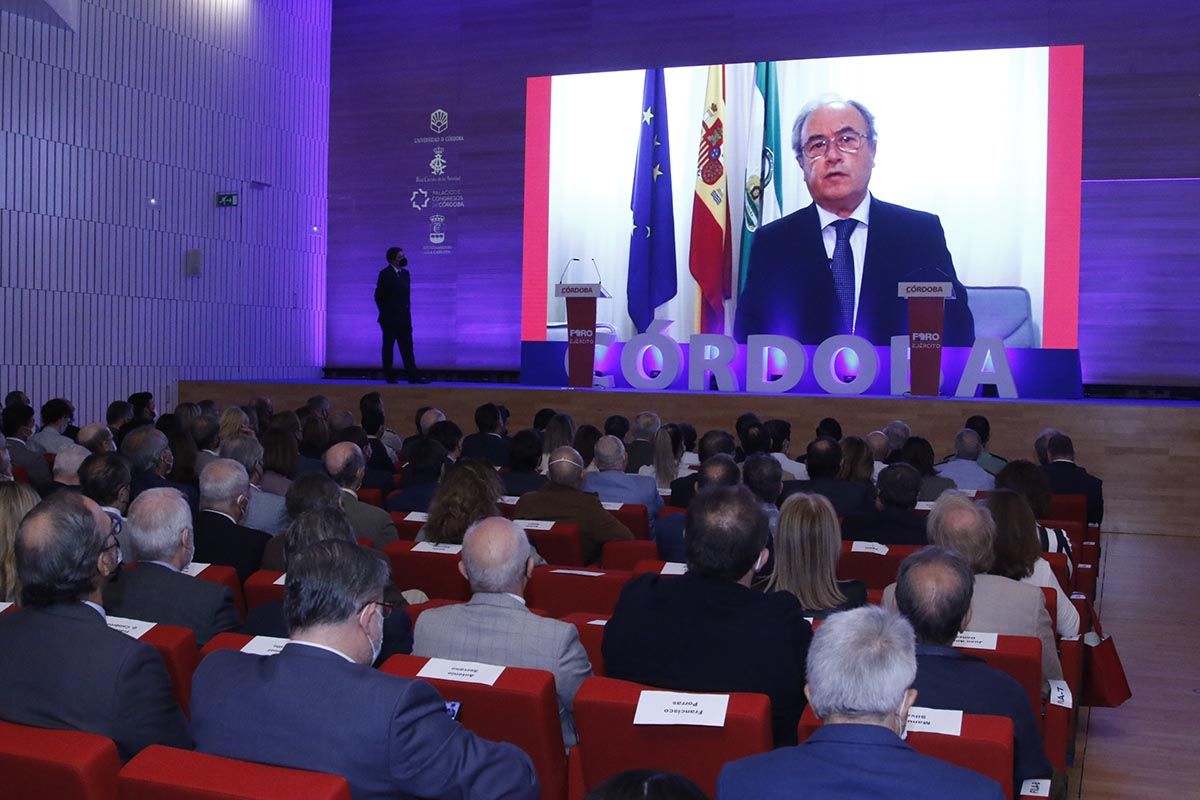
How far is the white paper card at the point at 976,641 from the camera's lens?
2898 millimetres

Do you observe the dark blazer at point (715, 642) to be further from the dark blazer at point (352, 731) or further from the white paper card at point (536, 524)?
the white paper card at point (536, 524)

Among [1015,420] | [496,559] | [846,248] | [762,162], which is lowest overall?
[496,559]

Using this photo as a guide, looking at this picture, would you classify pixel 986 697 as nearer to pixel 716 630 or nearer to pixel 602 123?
pixel 716 630

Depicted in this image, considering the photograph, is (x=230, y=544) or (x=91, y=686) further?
(x=230, y=544)

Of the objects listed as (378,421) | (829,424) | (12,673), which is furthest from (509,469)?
(12,673)

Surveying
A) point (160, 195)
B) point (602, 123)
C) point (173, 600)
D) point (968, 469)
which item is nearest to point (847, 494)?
point (968, 469)

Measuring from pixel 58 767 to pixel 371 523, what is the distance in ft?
9.01

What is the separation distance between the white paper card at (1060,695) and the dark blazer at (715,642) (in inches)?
37.5

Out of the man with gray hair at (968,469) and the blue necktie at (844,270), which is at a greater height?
the blue necktie at (844,270)

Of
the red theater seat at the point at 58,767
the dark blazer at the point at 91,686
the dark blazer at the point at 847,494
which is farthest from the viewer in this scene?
the dark blazer at the point at 847,494

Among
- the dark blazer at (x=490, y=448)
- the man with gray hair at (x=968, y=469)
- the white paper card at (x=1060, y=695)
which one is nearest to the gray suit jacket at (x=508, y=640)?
the white paper card at (x=1060, y=695)

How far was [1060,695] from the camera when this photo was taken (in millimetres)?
3338

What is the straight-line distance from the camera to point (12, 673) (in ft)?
7.89

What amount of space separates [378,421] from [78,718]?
554 cm
